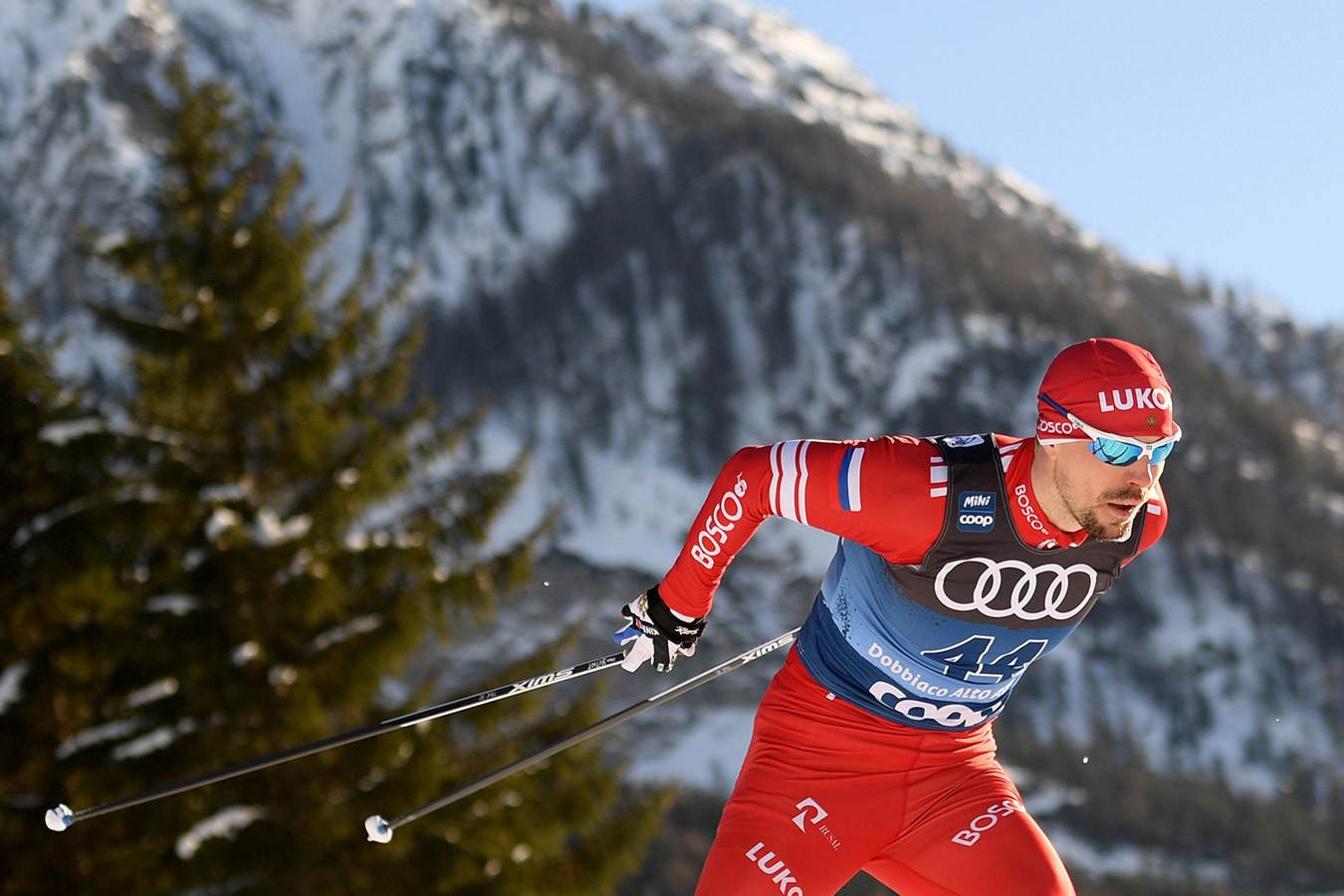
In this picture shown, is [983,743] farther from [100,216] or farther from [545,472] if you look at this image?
[100,216]

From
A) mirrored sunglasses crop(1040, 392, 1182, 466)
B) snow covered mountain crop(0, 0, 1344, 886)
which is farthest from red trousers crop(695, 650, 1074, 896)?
snow covered mountain crop(0, 0, 1344, 886)

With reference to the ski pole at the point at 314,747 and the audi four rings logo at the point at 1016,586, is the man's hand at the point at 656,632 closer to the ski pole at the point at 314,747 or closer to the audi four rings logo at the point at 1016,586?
the ski pole at the point at 314,747

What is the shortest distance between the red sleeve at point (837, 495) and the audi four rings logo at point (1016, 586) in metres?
0.17

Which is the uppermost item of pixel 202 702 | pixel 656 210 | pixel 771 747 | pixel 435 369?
pixel 771 747

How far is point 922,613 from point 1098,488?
669mm

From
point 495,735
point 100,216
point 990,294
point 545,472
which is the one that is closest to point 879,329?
point 990,294

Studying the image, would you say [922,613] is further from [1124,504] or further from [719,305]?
[719,305]

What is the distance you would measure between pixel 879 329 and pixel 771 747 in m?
→ 143

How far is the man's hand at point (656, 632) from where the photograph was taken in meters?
4.28

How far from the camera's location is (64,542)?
891 centimetres

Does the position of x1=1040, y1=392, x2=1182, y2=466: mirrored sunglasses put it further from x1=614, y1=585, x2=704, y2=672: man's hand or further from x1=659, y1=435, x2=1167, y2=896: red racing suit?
x1=614, y1=585, x2=704, y2=672: man's hand

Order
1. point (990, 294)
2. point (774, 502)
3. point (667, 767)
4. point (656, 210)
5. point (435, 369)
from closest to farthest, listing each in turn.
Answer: point (774, 502), point (667, 767), point (435, 369), point (990, 294), point (656, 210)

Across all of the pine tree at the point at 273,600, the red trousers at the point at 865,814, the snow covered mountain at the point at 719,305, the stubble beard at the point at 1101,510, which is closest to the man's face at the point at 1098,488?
the stubble beard at the point at 1101,510

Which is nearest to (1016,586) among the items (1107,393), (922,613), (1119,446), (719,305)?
(922,613)
